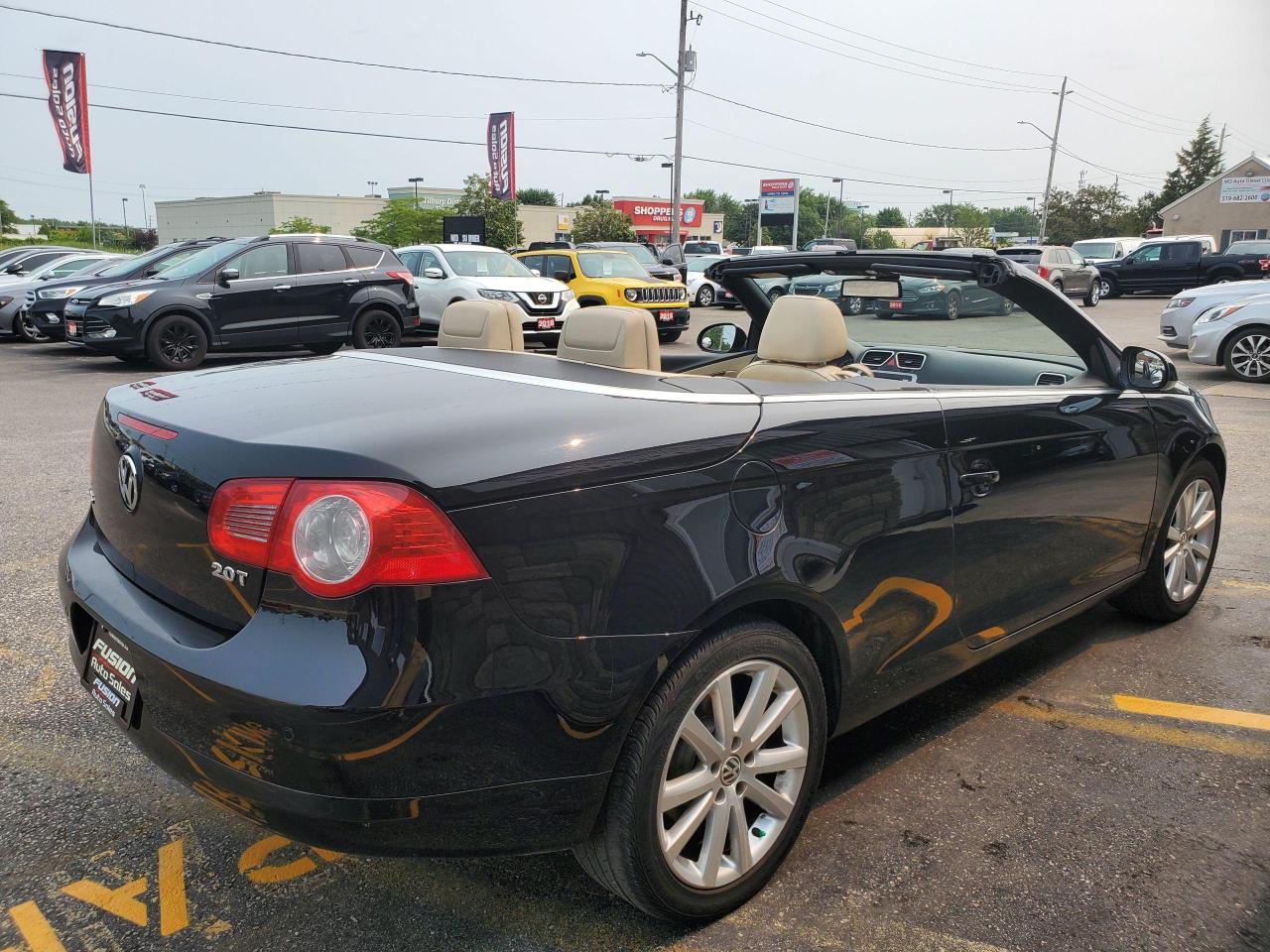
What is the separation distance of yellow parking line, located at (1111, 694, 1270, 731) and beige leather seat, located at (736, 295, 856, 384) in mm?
1620

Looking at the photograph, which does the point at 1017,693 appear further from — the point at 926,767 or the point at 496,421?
the point at 496,421

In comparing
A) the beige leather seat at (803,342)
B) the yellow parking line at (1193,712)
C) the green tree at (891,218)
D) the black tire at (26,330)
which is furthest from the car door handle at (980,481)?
the green tree at (891,218)

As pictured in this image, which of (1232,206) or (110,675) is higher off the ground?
(1232,206)

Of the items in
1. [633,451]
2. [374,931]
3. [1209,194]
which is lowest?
[374,931]

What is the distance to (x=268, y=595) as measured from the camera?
1852mm

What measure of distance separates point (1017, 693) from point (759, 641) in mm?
1752

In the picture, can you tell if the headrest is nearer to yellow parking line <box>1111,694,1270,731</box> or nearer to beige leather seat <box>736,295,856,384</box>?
beige leather seat <box>736,295,856,384</box>

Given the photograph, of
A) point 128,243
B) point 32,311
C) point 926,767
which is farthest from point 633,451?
point 128,243

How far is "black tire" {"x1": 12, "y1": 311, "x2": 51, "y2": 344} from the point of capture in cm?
1588

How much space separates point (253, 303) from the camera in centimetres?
1318

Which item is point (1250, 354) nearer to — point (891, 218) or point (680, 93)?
point (680, 93)

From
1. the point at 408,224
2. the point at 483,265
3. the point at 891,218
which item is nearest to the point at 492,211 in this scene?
the point at 408,224

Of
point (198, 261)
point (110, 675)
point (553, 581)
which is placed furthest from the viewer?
point (198, 261)

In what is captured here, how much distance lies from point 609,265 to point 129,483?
15.9 meters
